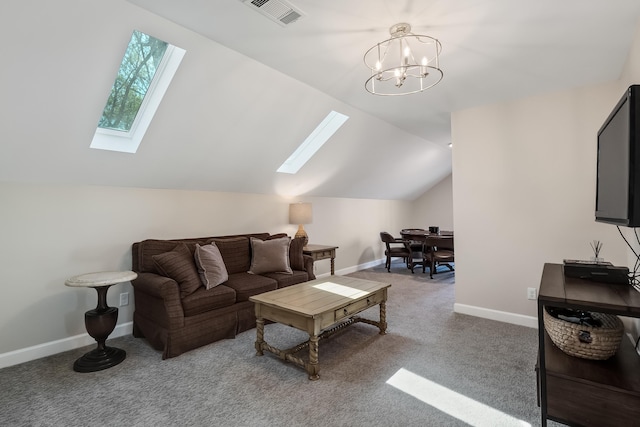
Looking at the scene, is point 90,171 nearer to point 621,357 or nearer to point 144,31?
point 144,31

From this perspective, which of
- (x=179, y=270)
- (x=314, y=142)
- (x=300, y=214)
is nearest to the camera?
(x=179, y=270)

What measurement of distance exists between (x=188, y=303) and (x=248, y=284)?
2.27 ft

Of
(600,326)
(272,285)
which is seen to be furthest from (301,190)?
(600,326)

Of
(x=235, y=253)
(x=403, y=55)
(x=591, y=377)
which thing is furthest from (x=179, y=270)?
(x=591, y=377)

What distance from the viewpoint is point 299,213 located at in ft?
15.9

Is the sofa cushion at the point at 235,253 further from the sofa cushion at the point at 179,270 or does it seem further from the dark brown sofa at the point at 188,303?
the sofa cushion at the point at 179,270

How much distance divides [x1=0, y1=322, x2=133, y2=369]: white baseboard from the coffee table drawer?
220cm

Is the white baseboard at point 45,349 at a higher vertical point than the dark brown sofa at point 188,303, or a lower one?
lower

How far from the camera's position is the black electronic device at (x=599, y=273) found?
1.72 meters

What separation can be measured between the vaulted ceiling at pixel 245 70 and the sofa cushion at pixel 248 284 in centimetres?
123

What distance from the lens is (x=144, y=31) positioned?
2.24 meters

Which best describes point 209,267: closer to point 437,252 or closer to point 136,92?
point 136,92

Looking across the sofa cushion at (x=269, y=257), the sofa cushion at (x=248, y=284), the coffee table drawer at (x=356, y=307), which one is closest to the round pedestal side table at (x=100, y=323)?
the sofa cushion at (x=248, y=284)

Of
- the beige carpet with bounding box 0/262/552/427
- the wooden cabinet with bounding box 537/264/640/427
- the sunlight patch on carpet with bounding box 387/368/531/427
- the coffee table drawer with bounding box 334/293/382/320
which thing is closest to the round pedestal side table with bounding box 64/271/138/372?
the beige carpet with bounding box 0/262/552/427
